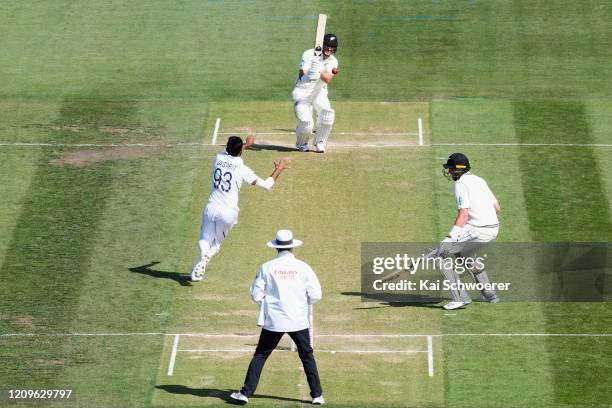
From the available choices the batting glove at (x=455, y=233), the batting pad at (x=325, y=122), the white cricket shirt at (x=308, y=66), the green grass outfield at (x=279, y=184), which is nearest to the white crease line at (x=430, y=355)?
the green grass outfield at (x=279, y=184)

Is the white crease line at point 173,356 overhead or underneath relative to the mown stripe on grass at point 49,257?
underneath

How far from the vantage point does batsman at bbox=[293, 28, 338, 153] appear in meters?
28.7

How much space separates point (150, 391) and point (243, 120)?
11.2 metres

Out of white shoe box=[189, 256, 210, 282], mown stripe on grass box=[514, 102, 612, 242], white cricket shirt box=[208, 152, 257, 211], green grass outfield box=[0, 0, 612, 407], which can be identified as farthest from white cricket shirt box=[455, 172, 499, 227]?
white shoe box=[189, 256, 210, 282]

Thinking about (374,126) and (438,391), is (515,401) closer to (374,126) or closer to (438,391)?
(438,391)

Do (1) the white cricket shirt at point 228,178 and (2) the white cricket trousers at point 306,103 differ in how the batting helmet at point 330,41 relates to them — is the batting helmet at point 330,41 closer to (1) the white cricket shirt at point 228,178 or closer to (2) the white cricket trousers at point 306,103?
(2) the white cricket trousers at point 306,103

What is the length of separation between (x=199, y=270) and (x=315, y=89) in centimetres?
653

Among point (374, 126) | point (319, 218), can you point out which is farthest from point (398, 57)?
point (319, 218)

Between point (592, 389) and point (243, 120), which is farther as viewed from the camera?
point (243, 120)

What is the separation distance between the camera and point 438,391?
2034 centimetres

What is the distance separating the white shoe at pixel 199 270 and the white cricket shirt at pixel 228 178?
3.25 ft

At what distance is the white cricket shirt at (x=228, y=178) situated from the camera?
23.2 metres

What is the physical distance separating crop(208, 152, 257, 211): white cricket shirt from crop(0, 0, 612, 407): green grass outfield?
58.1 inches

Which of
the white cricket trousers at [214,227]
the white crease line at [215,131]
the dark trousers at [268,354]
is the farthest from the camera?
the white crease line at [215,131]
